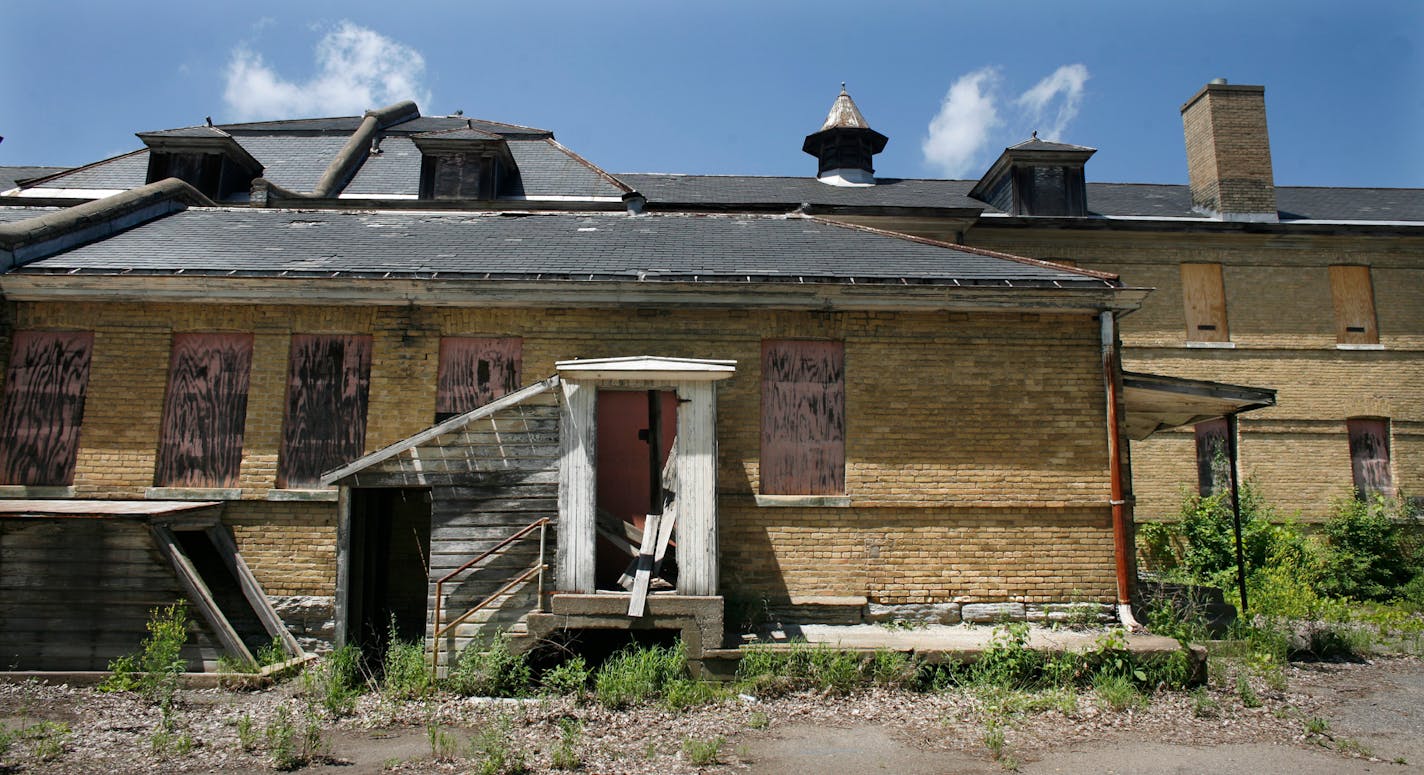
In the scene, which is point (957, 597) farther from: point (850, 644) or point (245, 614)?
point (245, 614)

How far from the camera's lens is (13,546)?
8.18 metres

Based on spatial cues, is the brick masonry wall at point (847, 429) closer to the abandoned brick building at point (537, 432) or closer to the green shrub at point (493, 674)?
the abandoned brick building at point (537, 432)

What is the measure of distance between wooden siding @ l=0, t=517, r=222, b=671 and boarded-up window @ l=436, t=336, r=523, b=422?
314 cm

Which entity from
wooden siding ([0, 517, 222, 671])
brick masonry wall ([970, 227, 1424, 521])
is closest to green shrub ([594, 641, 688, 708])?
wooden siding ([0, 517, 222, 671])

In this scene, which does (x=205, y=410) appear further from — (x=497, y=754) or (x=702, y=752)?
(x=702, y=752)

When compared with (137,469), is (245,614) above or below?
below

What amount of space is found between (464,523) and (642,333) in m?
2.94

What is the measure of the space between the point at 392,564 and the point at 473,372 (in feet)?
8.02

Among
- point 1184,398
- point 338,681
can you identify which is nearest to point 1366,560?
point 1184,398

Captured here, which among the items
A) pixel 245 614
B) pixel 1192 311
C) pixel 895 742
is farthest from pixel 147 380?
pixel 1192 311

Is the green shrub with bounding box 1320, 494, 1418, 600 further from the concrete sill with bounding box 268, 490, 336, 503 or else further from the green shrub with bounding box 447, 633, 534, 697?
the concrete sill with bounding box 268, 490, 336, 503

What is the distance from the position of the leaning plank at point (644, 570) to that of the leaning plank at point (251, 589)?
3870 mm

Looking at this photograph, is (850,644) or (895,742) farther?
(850,644)

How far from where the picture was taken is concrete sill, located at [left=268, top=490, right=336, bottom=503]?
929 centimetres
